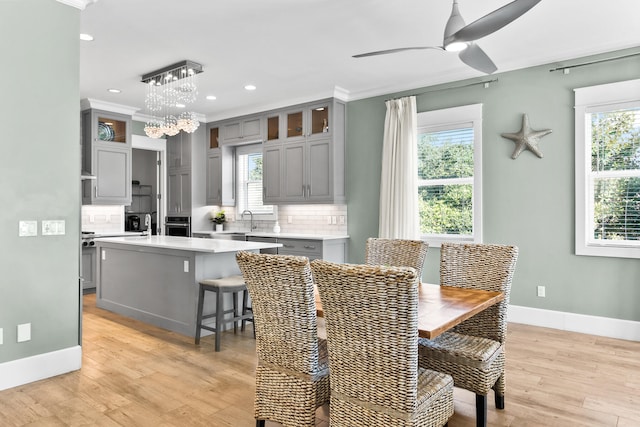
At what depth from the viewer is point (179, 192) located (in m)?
7.42

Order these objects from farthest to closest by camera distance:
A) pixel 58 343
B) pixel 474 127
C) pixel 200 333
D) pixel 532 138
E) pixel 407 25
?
pixel 474 127
pixel 532 138
pixel 200 333
pixel 407 25
pixel 58 343

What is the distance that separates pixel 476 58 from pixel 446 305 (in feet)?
5.79

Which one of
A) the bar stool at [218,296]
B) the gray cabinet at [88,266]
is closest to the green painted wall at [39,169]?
the bar stool at [218,296]

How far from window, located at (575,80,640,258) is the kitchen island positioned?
10.3ft

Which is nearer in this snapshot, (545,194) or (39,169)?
(39,169)

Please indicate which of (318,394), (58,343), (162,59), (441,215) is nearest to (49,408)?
(58,343)

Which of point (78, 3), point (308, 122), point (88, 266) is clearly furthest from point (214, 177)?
point (78, 3)

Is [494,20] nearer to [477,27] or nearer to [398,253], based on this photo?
[477,27]

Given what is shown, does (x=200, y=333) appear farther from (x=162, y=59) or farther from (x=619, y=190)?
(x=619, y=190)

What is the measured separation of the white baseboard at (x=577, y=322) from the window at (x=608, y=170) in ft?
2.09

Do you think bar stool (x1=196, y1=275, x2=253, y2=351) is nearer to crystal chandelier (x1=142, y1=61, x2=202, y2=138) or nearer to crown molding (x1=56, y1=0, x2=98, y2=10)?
crystal chandelier (x1=142, y1=61, x2=202, y2=138)

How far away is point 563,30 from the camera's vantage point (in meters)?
3.79

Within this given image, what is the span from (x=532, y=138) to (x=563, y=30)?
1086mm

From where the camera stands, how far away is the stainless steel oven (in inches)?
288
